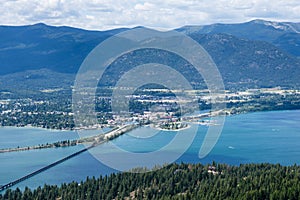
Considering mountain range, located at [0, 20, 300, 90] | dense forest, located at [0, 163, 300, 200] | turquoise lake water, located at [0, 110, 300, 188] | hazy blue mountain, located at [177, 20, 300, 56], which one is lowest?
turquoise lake water, located at [0, 110, 300, 188]

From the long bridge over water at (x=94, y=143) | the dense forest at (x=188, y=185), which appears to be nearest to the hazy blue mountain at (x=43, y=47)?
the long bridge over water at (x=94, y=143)

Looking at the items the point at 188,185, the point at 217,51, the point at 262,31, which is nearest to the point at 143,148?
the point at 188,185

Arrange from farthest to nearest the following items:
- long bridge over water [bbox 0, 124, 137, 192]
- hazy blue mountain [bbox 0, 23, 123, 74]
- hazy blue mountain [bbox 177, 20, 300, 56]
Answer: hazy blue mountain [bbox 177, 20, 300, 56]
hazy blue mountain [bbox 0, 23, 123, 74]
long bridge over water [bbox 0, 124, 137, 192]

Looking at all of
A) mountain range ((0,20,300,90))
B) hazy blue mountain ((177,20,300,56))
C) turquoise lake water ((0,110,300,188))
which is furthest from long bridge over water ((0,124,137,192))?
hazy blue mountain ((177,20,300,56))

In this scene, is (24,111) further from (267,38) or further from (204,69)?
(267,38)

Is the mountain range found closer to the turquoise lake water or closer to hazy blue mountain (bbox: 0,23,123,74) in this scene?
hazy blue mountain (bbox: 0,23,123,74)

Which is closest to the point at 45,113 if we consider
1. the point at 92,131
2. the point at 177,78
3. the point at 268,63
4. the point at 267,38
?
the point at 92,131
